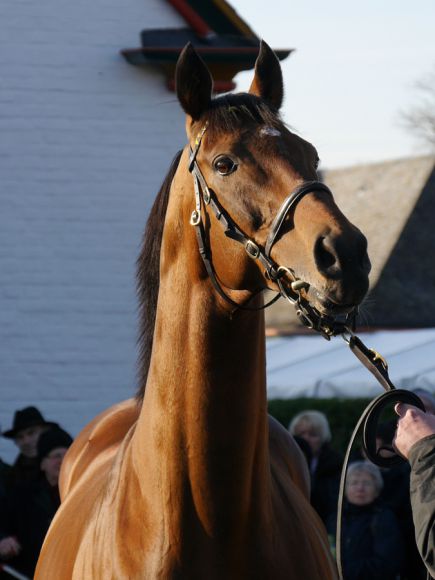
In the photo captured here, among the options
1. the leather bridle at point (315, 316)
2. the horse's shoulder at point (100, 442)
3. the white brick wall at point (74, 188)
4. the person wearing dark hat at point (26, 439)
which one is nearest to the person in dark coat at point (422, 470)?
the leather bridle at point (315, 316)

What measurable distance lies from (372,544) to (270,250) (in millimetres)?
4427

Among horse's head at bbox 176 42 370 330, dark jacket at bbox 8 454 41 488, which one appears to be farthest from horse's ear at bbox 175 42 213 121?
dark jacket at bbox 8 454 41 488

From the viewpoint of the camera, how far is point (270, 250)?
12.1ft

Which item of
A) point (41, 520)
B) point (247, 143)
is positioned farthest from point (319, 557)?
point (41, 520)

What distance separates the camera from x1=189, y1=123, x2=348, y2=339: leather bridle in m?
3.61

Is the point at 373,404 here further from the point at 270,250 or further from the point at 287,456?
the point at 287,456

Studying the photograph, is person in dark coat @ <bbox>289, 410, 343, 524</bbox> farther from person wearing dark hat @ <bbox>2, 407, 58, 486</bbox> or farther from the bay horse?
the bay horse

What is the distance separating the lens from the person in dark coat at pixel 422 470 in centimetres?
318

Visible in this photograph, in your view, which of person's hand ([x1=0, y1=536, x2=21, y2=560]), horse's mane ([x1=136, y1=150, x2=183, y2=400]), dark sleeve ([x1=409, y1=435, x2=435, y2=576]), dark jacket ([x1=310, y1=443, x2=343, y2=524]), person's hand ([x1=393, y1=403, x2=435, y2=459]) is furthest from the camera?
dark jacket ([x1=310, y1=443, x2=343, y2=524])

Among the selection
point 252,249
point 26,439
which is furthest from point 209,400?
point 26,439

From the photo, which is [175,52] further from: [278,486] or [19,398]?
[278,486]

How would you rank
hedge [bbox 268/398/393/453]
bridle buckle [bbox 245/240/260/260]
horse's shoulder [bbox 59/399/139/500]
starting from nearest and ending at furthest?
bridle buckle [bbox 245/240/260/260], horse's shoulder [bbox 59/399/139/500], hedge [bbox 268/398/393/453]

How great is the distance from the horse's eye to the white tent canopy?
9.76 m

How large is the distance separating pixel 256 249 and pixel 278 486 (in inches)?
47.2
